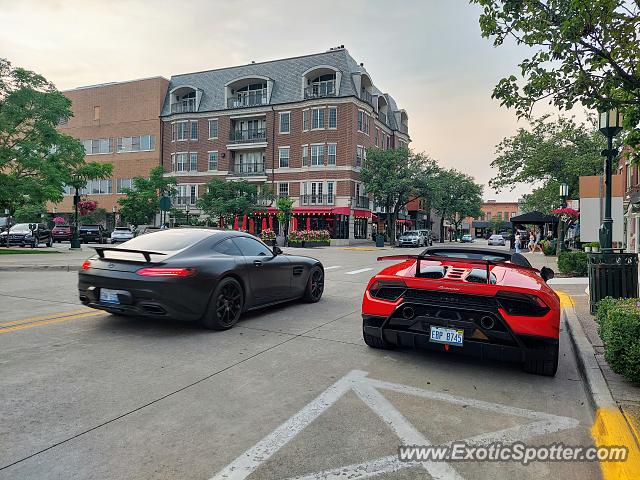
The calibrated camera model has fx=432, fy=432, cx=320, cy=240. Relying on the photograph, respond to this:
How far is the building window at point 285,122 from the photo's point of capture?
147 ft

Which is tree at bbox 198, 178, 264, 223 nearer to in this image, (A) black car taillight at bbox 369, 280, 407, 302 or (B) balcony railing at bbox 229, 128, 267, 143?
(B) balcony railing at bbox 229, 128, 267, 143

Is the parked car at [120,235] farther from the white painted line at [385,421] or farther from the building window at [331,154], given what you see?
the white painted line at [385,421]

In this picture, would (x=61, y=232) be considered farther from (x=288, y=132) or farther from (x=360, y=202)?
(x=360, y=202)

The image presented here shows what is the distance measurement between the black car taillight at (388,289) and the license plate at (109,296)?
10.7 feet

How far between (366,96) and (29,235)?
3267 cm

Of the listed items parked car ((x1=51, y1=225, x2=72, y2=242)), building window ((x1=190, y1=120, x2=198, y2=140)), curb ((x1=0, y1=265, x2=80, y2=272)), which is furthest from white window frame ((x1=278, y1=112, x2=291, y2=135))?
curb ((x1=0, y1=265, x2=80, y2=272))

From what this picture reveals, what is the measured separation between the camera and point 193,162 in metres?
49.2

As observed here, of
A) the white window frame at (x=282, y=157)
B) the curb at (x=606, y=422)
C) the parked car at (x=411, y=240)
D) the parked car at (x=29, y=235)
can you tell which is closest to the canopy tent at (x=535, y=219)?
the parked car at (x=411, y=240)

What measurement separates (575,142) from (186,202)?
38297mm

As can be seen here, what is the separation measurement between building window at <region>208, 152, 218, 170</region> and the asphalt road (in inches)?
1726

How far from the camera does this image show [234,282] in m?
6.20

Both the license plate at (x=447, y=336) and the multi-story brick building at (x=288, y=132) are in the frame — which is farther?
the multi-story brick building at (x=288, y=132)

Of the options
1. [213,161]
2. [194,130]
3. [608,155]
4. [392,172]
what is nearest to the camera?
[608,155]

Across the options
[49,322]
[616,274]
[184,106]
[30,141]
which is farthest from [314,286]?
[184,106]
